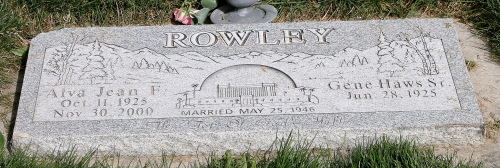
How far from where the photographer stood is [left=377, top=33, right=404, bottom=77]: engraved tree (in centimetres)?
380

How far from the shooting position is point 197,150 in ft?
→ 11.5

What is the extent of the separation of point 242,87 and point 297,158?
0.63 meters

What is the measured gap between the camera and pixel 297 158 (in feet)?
10.7

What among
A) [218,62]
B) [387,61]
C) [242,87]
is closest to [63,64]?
[218,62]

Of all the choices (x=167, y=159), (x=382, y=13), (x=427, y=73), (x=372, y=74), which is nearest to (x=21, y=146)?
(x=167, y=159)

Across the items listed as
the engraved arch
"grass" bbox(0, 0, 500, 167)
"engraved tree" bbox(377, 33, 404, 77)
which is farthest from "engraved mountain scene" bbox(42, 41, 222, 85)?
"engraved tree" bbox(377, 33, 404, 77)

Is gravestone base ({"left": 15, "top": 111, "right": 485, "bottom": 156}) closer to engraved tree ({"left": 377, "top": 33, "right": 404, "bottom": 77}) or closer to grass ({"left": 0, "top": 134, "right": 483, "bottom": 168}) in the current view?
grass ({"left": 0, "top": 134, "right": 483, "bottom": 168})

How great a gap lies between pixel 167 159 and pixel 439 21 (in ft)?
6.33

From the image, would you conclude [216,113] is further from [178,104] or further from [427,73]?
[427,73]

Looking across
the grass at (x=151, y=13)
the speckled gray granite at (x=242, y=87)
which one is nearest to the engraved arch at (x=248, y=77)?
the speckled gray granite at (x=242, y=87)

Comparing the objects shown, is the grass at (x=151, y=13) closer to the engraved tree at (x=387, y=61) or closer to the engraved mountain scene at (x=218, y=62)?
the engraved mountain scene at (x=218, y=62)

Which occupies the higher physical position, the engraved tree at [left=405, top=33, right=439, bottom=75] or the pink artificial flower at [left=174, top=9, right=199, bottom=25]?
the pink artificial flower at [left=174, top=9, right=199, bottom=25]

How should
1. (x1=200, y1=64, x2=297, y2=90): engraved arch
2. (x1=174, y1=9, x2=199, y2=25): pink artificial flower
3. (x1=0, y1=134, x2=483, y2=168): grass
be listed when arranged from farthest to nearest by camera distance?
(x1=174, y1=9, x2=199, y2=25): pink artificial flower
(x1=200, y1=64, x2=297, y2=90): engraved arch
(x1=0, y1=134, x2=483, y2=168): grass

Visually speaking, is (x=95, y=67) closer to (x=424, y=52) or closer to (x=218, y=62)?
(x=218, y=62)
